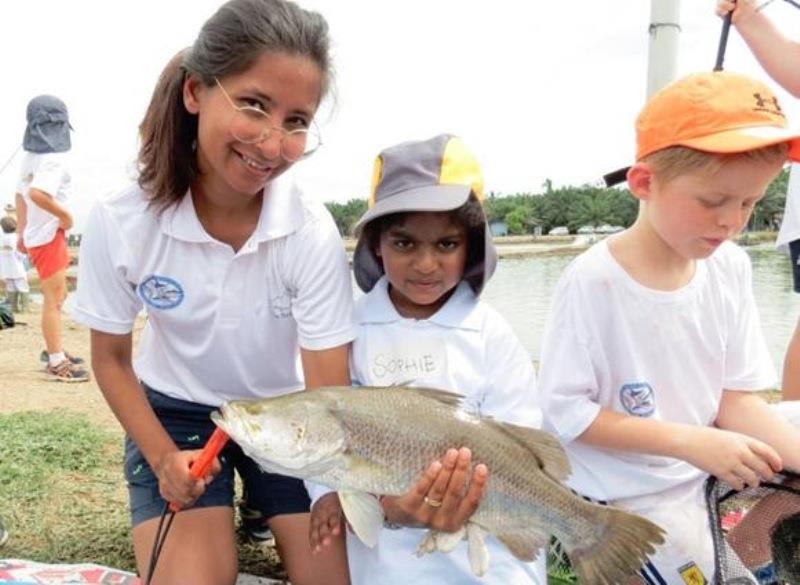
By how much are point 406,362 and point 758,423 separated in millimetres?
1073

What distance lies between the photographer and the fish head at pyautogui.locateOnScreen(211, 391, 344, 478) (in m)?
1.79

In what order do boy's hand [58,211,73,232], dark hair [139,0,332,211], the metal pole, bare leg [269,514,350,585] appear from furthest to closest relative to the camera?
1. boy's hand [58,211,73,232]
2. the metal pole
3. bare leg [269,514,350,585]
4. dark hair [139,0,332,211]

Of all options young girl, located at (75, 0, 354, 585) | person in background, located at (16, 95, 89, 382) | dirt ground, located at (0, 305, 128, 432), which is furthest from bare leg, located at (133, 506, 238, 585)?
person in background, located at (16, 95, 89, 382)

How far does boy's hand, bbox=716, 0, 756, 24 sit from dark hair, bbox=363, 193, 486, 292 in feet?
4.73

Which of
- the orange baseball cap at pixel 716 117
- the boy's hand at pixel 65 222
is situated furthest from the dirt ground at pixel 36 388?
the orange baseball cap at pixel 716 117

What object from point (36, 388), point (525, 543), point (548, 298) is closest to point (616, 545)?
point (525, 543)

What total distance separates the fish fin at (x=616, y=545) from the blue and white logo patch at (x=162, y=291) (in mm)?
1418

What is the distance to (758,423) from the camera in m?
2.47

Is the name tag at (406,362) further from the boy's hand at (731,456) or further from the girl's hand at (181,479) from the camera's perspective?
the boy's hand at (731,456)

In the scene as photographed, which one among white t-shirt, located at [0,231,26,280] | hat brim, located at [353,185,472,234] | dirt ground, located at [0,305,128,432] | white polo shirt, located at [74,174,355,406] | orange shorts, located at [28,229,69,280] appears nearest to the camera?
hat brim, located at [353,185,472,234]

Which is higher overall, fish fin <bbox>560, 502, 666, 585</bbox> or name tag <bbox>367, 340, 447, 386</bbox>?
name tag <bbox>367, 340, 447, 386</bbox>

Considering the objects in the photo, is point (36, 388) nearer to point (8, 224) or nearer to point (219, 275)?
point (219, 275)

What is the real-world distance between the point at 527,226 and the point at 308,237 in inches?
1087

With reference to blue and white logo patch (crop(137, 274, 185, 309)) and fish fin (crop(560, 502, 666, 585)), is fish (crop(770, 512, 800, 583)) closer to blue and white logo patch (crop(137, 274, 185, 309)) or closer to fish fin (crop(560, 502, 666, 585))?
fish fin (crop(560, 502, 666, 585))
